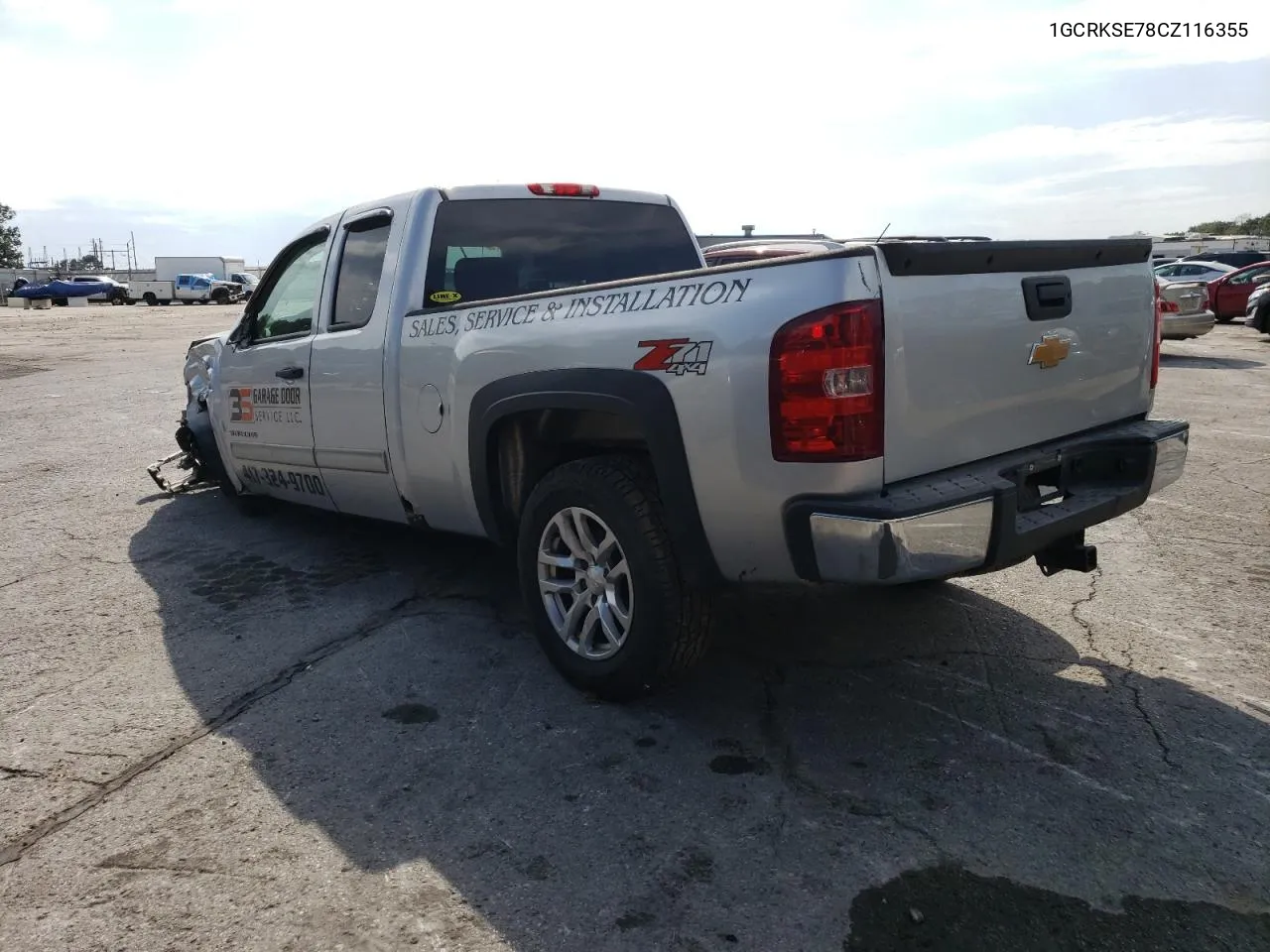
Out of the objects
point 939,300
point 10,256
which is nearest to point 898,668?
point 939,300

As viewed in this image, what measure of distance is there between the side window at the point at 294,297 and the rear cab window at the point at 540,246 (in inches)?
37.7

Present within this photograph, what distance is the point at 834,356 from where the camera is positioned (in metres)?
2.86

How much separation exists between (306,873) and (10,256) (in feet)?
442

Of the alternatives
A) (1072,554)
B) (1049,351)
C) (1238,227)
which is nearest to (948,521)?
(1049,351)

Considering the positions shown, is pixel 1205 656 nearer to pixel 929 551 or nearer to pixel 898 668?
pixel 898 668

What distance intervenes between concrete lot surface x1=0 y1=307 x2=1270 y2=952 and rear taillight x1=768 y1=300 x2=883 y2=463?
41.2 inches

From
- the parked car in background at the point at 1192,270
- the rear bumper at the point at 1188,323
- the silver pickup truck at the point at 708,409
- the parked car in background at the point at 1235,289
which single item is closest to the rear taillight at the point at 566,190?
the silver pickup truck at the point at 708,409

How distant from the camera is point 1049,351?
347 centimetres

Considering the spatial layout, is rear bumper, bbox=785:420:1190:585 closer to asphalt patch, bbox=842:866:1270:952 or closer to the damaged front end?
asphalt patch, bbox=842:866:1270:952

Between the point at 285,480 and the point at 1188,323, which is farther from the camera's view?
the point at 1188,323

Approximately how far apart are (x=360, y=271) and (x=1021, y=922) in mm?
3994

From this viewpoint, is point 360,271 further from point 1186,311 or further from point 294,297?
point 1186,311

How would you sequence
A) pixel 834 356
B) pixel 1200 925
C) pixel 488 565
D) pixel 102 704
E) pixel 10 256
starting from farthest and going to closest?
pixel 10 256 → pixel 488 565 → pixel 102 704 → pixel 834 356 → pixel 1200 925

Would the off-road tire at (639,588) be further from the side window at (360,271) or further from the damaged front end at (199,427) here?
the damaged front end at (199,427)
